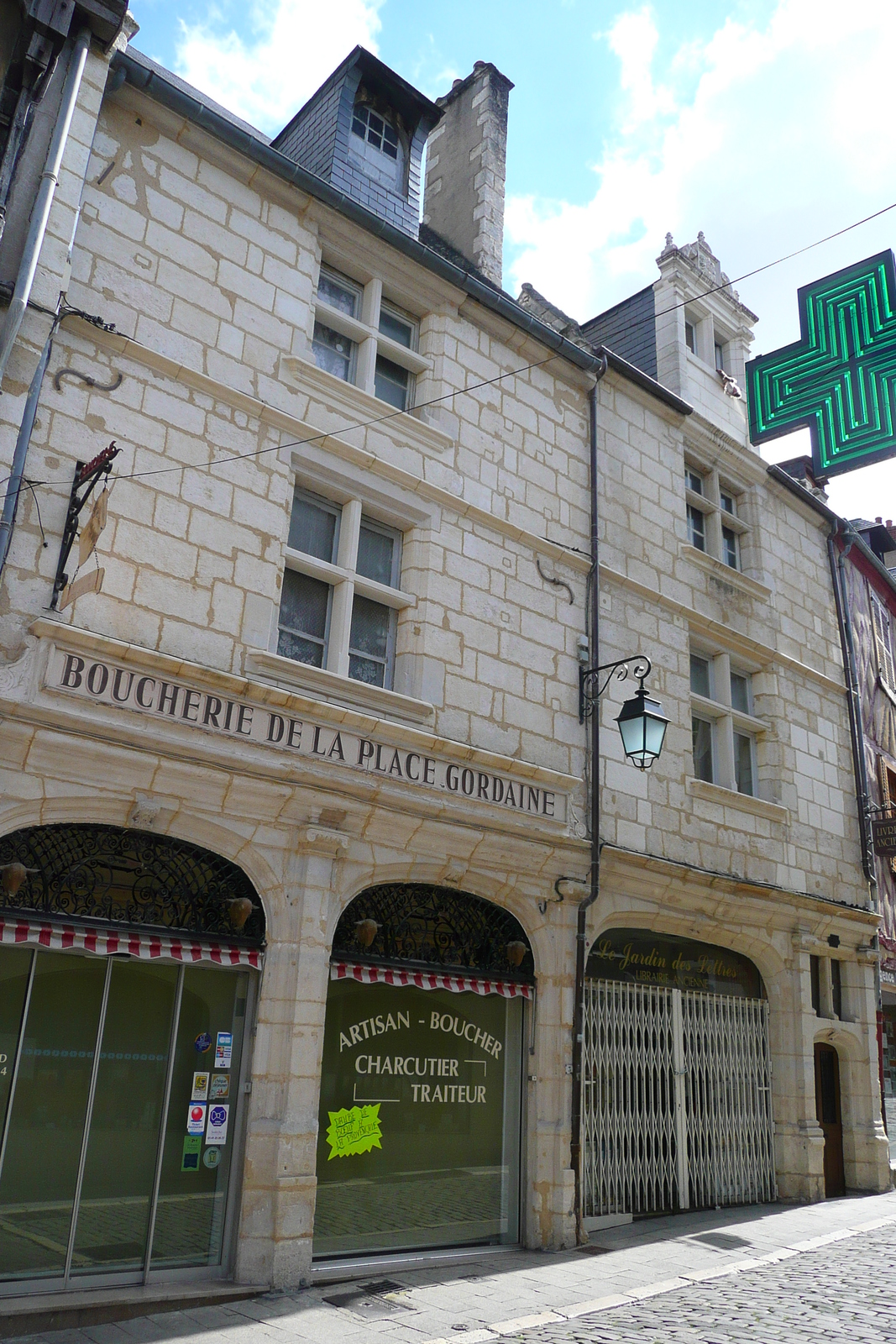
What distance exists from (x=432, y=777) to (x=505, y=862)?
102 centimetres

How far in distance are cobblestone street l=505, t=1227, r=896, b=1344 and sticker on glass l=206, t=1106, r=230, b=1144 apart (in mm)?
2086

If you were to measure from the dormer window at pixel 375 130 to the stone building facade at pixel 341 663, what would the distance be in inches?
1.1

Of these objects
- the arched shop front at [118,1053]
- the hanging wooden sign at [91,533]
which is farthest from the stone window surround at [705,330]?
the arched shop front at [118,1053]

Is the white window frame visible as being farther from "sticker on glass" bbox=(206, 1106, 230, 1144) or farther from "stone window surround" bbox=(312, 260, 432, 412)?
"sticker on glass" bbox=(206, 1106, 230, 1144)

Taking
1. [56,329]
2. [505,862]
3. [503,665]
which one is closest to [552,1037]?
[505,862]

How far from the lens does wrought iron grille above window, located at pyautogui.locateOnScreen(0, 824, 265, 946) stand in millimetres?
5738

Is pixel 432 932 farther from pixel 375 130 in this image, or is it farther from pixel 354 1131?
pixel 375 130

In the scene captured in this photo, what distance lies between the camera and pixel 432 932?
768 centimetres

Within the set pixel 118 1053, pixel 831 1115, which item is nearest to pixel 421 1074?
pixel 118 1053

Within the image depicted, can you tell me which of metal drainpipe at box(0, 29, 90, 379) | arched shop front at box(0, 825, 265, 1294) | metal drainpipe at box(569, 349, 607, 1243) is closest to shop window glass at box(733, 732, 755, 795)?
metal drainpipe at box(569, 349, 607, 1243)

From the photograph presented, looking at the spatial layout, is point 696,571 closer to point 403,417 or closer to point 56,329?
point 403,417

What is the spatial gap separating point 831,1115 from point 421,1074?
6229 mm

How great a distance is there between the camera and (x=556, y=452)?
9.85 metres

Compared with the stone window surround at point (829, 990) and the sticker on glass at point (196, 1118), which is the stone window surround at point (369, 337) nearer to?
the sticker on glass at point (196, 1118)
